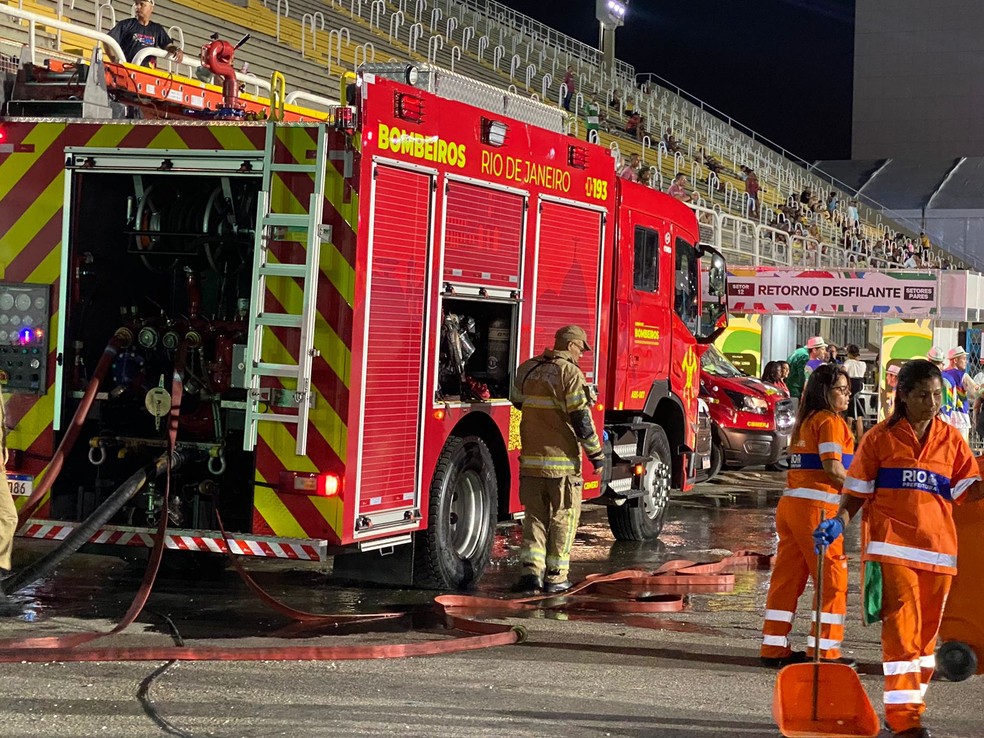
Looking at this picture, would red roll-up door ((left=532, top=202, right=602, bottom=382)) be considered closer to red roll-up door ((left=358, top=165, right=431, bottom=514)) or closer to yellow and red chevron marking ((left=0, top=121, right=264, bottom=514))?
red roll-up door ((left=358, top=165, right=431, bottom=514))

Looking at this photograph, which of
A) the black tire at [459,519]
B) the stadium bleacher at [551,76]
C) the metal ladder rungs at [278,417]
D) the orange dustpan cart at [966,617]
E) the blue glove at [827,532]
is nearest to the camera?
the blue glove at [827,532]

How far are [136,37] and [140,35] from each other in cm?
4

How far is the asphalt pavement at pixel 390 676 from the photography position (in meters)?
5.89

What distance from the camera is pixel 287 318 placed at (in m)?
7.70

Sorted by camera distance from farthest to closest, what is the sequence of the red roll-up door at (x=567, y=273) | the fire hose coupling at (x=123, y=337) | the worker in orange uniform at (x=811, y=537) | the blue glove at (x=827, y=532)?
1. the red roll-up door at (x=567, y=273)
2. the fire hose coupling at (x=123, y=337)
3. the worker in orange uniform at (x=811, y=537)
4. the blue glove at (x=827, y=532)

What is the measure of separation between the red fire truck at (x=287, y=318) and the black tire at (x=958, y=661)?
3046 mm

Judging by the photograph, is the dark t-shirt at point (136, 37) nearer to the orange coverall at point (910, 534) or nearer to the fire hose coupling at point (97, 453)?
the fire hose coupling at point (97, 453)

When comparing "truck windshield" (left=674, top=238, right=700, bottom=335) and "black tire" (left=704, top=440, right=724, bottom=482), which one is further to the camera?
"black tire" (left=704, top=440, right=724, bottom=482)

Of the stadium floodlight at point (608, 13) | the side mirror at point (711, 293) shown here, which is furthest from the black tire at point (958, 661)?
the stadium floodlight at point (608, 13)

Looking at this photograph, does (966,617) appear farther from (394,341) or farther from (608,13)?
(608,13)

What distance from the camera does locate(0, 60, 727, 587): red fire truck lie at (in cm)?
783

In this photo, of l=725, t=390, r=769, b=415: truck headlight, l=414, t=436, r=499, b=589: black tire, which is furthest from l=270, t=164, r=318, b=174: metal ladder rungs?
l=725, t=390, r=769, b=415: truck headlight

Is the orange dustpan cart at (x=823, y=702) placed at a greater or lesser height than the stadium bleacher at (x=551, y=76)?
lesser

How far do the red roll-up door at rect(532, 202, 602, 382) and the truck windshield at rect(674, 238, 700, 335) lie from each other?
209cm
